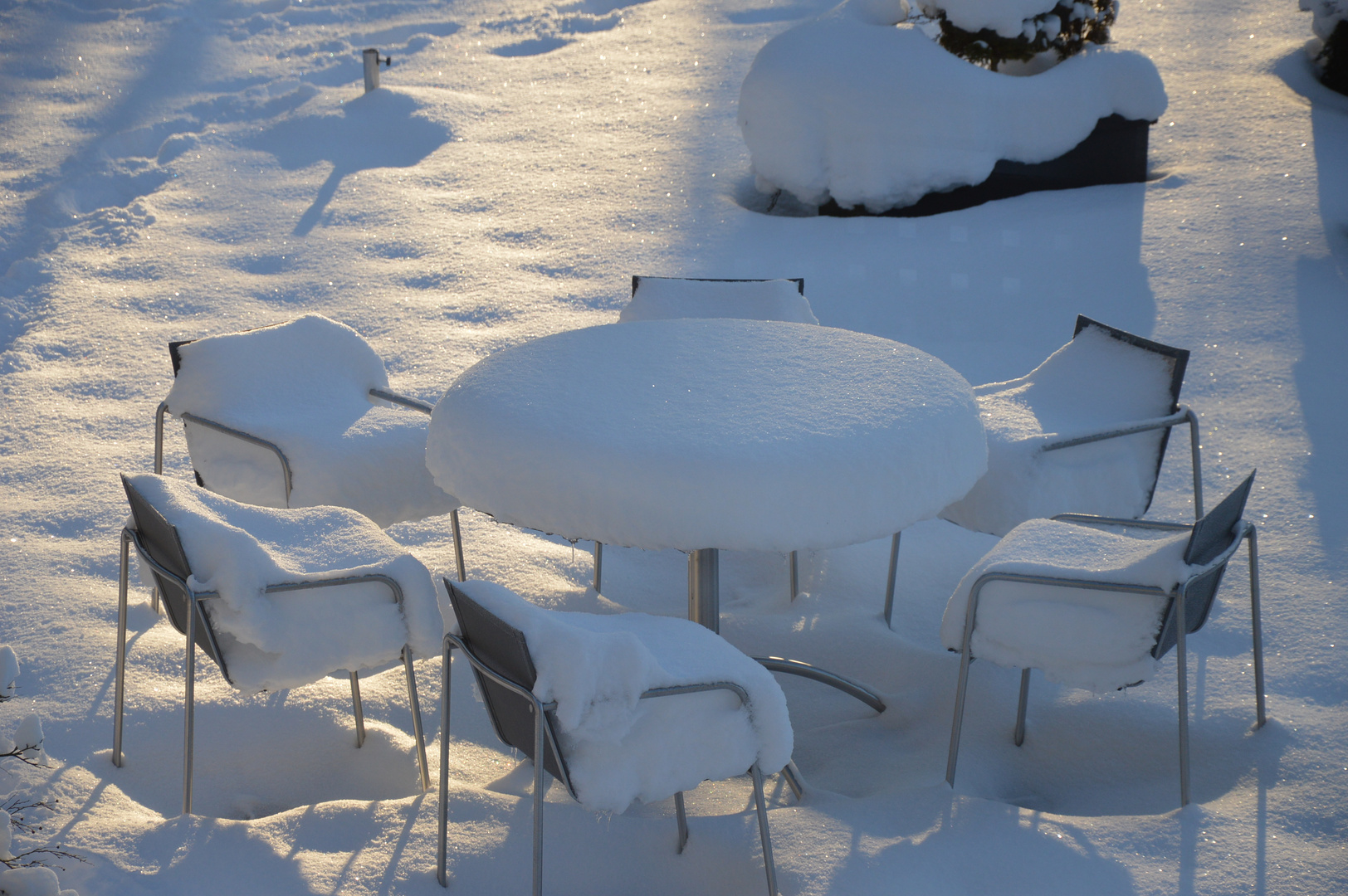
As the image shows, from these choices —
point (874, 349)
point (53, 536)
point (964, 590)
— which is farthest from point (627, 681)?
point (53, 536)

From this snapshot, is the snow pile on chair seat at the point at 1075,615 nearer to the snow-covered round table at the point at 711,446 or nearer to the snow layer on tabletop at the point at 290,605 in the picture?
the snow-covered round table at the point at 711,446

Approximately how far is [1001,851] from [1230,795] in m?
0.57

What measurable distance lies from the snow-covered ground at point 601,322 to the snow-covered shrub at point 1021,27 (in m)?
0.80

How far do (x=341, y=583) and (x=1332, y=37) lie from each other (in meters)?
7.08

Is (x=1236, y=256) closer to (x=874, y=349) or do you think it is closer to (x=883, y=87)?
(x=883, y=87)

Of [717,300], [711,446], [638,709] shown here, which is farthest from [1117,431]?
[638,709]

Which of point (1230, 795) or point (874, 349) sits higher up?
point (874, 349)

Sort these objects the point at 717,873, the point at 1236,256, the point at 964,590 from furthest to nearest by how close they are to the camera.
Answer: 1. the point at 1236,256
2. the point at 964,590
3. the point at 717,873

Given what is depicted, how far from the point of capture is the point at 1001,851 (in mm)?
2148

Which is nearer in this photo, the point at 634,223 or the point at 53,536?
the point at 53,536

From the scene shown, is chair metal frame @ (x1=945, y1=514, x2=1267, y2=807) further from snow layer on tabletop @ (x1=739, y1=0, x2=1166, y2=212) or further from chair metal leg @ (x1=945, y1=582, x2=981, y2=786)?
snow layer on tabletop @ (x1=739, y1=0, x2=1166, y2=212)

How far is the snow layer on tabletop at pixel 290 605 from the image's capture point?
6.82ft

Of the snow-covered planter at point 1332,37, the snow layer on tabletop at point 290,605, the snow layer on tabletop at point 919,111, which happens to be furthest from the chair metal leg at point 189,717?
the snow-covered planter at point 1332,37

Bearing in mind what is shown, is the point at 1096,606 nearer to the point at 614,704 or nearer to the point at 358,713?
the point at 614,704
